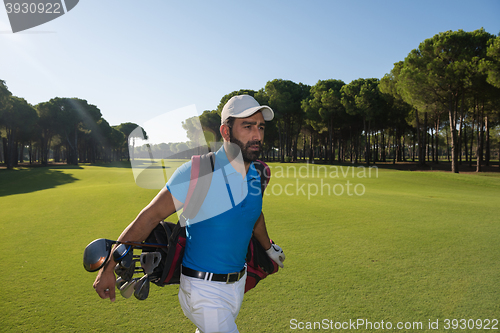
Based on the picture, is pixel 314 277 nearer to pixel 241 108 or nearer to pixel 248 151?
pixel 248 151

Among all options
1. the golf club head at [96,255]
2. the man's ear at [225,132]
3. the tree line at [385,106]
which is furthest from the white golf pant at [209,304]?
the tree line at [385,106]

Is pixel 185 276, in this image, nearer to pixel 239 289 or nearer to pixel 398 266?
pixel 239 289

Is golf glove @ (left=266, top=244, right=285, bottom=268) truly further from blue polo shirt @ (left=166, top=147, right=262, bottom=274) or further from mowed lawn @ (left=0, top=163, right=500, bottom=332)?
mowed lawn @ (left=0, top=163, right=500, bottom=332)

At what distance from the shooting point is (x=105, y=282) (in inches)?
65.2

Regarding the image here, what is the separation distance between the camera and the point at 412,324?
9.40 ft

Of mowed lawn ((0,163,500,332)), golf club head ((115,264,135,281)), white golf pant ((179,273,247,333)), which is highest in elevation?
golf club head ((115,264,135,281))

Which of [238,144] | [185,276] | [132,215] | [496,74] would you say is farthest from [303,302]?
[496,74]

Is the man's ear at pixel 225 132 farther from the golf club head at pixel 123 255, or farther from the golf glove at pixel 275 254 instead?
the golf glove at pixel 275 254

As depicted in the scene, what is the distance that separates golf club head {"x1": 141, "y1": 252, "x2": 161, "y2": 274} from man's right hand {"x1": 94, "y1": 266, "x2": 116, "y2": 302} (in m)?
0.20

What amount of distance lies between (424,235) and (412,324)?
3.90m

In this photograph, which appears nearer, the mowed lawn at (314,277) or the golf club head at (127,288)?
the golf club head at (127,288)

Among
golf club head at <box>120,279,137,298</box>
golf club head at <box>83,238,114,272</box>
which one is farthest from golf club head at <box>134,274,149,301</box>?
golf club head at <box>83,238,114,272</box>

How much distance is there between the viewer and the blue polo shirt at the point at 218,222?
1746mm

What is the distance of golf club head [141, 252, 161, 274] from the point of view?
1823mm
